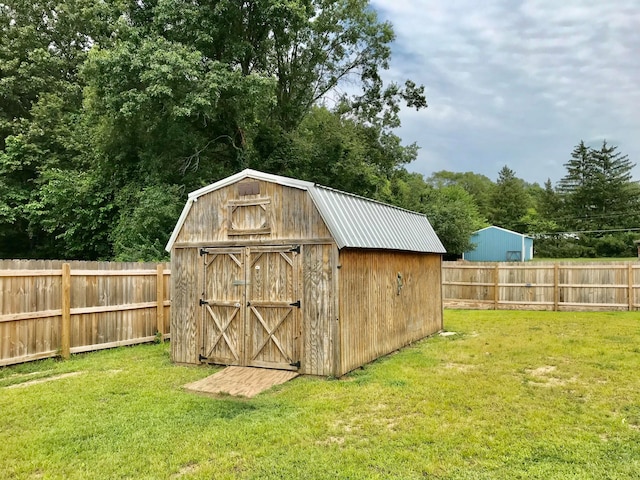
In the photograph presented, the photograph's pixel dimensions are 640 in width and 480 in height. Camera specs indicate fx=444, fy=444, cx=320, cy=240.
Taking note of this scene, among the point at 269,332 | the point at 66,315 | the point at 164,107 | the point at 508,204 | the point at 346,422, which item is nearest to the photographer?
the point at 346,422

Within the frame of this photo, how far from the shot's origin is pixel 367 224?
26.2 ft

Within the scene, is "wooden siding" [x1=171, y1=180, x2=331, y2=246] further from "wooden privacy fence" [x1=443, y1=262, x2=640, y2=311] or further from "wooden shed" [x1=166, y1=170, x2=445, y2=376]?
"wooden privacy fence" [x1=443, y1=262, x2=640, y2=311]

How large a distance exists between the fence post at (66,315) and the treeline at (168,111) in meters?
5.72

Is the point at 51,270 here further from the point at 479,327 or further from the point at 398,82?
the point at 398,82

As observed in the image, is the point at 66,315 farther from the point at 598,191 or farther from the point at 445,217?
the point at 598,191

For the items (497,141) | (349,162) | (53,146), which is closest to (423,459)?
(349,162)

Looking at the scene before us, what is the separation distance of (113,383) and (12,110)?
18.3 metres

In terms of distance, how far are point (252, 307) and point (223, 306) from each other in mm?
609

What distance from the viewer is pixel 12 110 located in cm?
1941

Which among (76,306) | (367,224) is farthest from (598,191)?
(76,306)

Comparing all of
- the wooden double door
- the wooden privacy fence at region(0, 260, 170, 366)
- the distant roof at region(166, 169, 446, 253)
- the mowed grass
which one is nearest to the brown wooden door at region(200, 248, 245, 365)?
the wooden double door

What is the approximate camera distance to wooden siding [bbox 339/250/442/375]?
23.0 feet

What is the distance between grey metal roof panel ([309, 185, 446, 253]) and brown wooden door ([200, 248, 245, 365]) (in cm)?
174

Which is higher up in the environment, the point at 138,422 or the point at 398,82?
the point at 398,82
